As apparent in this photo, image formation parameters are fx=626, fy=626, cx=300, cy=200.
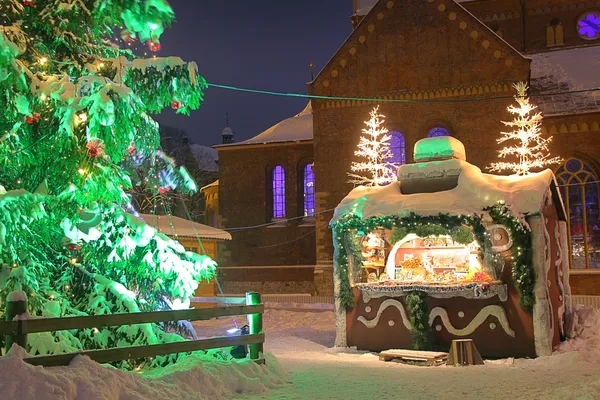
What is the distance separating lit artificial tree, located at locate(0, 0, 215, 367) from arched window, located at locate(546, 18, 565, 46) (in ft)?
90.0

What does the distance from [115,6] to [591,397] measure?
23.5 ft

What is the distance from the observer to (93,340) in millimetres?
8297

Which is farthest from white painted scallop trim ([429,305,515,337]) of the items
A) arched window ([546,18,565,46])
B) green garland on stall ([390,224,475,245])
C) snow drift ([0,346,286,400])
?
arched window ([546,18,565,46])

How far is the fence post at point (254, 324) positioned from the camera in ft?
27.2

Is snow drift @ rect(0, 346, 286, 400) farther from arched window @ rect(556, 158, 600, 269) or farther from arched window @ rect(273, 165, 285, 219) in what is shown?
arched window @ rect(273, 165, 285, 219)

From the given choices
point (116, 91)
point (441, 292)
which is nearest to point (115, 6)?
point (116, 91)

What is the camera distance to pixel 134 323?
6781 millimetres

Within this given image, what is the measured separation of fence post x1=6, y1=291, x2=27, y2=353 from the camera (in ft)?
19.4

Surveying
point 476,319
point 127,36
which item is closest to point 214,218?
point 476,319

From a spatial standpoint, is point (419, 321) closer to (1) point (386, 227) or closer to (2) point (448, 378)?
(1) point (386, 227)

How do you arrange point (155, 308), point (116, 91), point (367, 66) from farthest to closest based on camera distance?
point (367, 66) → point (155, 308) → point (116, 91)

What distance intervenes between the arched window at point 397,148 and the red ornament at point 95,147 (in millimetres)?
19907

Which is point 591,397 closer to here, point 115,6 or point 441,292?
point 441,292

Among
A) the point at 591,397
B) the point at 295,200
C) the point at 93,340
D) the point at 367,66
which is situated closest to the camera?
the point at 591,397
